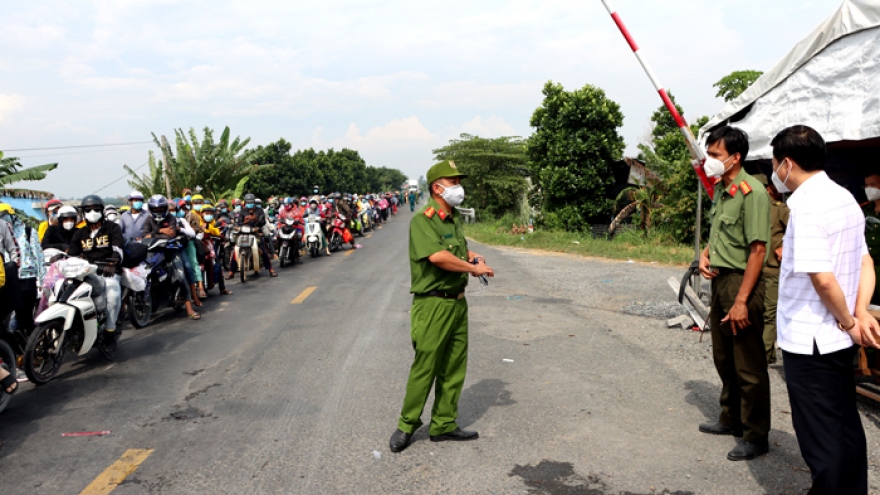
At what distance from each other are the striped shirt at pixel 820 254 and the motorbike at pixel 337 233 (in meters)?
16.5

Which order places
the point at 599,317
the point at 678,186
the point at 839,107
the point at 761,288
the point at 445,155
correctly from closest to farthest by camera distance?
the point at 761,288, the point at 839,107, the point at 599,317, the point at 678,186, the point at 445,155

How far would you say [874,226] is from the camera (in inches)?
225

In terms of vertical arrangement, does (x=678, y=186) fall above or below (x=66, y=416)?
above

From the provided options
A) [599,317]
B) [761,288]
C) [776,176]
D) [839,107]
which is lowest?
[599,317]

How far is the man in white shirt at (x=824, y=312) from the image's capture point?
2.96 meters

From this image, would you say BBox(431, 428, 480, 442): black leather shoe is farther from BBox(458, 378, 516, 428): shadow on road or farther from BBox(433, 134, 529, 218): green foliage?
BBox(433, 134, 529, 218): green foliage

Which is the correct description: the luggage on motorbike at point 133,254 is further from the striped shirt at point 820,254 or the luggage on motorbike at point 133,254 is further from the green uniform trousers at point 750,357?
the striped shirt at point 820,254

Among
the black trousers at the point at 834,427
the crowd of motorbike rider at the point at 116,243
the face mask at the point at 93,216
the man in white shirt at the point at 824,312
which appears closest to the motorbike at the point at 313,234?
the crowd of motorbike rider at the point at 116,243

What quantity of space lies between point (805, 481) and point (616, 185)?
20370 mm

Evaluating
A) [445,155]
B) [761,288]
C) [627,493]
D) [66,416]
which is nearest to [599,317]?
[761,288]

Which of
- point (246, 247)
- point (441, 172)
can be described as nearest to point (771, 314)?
point (441, 172)

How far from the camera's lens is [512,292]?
422 inches

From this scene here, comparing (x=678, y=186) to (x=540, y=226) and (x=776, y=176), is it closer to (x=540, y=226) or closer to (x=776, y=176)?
(x=540, y=226)

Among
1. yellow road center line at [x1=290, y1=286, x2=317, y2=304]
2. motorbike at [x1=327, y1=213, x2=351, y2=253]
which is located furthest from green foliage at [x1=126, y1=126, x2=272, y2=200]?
yellow road center line at [x1=290, y1=286, x2=317, y2=304]
